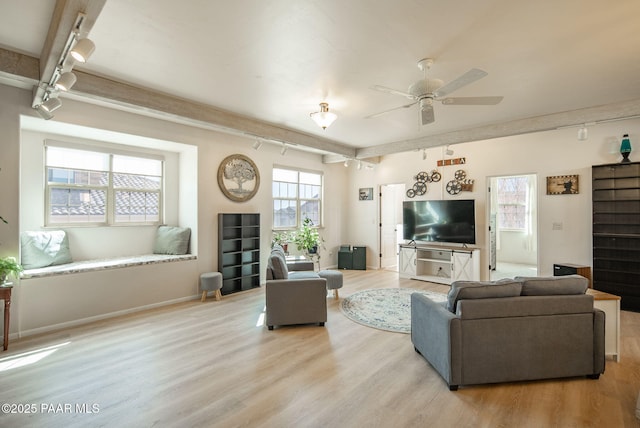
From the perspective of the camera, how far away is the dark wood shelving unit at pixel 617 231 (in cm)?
436

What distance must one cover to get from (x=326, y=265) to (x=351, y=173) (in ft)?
8.72

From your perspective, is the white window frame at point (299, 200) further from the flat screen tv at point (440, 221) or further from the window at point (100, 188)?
the window at point (100, 188)

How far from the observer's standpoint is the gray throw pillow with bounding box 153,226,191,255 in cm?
506

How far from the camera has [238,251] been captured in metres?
5.57

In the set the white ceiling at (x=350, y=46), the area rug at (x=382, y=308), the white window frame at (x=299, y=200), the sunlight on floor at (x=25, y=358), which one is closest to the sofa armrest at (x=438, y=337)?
the area rug at (x=382, y=308)

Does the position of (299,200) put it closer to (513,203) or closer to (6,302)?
(6,302)

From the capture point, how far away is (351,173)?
27.0 feet

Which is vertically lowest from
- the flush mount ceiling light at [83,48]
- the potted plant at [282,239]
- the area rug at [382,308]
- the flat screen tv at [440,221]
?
the area rug at [382,308]

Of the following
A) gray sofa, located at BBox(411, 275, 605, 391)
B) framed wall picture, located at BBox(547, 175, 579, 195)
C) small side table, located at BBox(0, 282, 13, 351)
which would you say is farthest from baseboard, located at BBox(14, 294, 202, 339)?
framed wall picture, located at BBox(547, 175, 579, 195)

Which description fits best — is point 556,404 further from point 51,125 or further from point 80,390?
point 51,125

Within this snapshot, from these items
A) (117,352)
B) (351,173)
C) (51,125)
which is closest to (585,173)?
(351,173)

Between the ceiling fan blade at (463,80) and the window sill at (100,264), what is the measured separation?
445 cm

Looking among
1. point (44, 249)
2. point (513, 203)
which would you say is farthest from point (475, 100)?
point (513, 203)

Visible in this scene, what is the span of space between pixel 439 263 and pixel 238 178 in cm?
467
